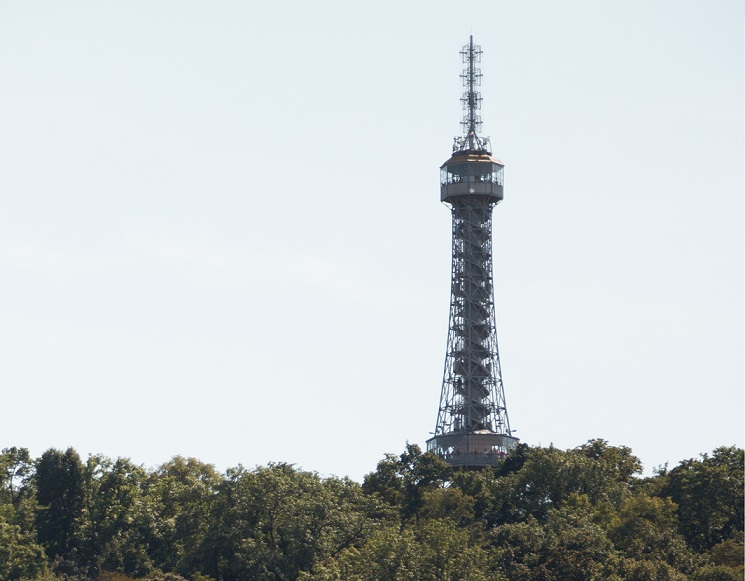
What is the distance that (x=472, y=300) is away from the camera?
585 ft

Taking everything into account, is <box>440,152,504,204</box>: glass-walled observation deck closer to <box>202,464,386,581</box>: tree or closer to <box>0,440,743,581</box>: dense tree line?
<box>0,440,743,581</box>: dense tree line

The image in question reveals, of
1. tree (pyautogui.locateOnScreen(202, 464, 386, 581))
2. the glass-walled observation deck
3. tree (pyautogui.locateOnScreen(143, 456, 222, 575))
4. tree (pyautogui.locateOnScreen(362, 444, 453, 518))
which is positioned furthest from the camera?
the glass-walled observation deck

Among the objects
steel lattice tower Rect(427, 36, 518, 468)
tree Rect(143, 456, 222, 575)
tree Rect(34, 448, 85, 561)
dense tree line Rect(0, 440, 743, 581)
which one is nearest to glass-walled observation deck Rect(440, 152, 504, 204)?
steel lattice tower Rect(427, 36, 518, 468)

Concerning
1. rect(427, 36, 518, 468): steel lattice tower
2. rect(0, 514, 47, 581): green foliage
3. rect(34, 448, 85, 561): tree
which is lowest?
rect(0, 514, 47, 581): green foliage

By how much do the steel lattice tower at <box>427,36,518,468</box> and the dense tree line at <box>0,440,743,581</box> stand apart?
3354 cm

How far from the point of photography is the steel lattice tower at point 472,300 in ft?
564

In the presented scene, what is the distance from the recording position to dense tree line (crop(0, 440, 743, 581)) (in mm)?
109312

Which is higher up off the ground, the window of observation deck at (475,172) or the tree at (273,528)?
the window of observation deck at (475,172)

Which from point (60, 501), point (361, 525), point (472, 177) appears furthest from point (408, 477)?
point (472, 177)

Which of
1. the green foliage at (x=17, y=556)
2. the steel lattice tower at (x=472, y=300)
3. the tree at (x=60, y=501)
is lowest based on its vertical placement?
the green foliage at (x=17, y=556)

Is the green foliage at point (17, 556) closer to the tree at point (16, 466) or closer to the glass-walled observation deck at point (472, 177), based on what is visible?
the tree at point (16, 466)

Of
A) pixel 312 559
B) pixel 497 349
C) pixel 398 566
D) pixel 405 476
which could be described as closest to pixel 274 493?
pixel 312 559

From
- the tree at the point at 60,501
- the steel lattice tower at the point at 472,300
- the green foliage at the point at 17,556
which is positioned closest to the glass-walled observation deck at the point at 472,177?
the steel lattice tower at the point at 472,300

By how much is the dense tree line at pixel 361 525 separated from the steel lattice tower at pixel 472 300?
33.5 m
